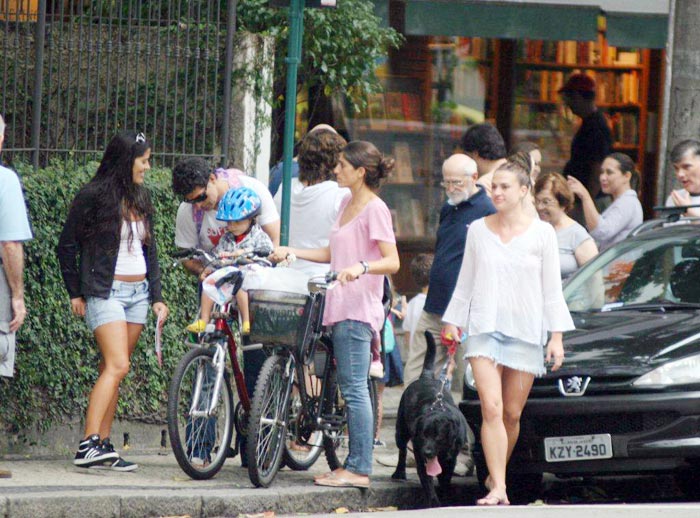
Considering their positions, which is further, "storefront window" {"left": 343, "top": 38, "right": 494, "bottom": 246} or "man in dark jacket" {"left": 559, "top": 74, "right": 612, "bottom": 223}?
"man in dark jacket" {"left": 559, "top": 74, "right": 612, "bottom": 223}

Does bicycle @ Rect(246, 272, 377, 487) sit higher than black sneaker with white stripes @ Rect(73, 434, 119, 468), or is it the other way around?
bicycle @ Rect(246, 272, 377, 487)

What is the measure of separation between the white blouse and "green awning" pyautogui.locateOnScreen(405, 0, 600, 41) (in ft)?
16.7

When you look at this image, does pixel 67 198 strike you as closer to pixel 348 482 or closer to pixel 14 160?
pixel 14 160

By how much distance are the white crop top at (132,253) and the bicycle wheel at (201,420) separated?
682 millimetres

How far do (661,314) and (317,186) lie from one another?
2.19m

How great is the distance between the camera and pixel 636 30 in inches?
529

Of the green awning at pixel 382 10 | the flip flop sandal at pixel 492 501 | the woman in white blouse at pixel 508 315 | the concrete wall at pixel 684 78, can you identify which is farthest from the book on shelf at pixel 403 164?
the flip flop sandal at pixel 492 501

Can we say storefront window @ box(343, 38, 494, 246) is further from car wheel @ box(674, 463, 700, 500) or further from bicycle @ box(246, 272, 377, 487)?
bicycle @ box(246, 272, 377, 487)

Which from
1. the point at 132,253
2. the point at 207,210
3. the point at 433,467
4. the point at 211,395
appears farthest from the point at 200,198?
the point at 433,467

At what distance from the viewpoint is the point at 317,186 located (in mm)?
8844

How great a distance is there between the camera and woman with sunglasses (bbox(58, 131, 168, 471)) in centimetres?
809

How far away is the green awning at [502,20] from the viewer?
12.6m

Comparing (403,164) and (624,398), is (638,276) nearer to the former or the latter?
(624,398)

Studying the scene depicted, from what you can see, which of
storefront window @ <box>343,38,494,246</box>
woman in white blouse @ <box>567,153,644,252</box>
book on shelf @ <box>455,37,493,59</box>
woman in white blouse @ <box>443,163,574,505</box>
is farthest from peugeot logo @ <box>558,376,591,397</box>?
book on shelf @ <box>455,37,493,59</box>
